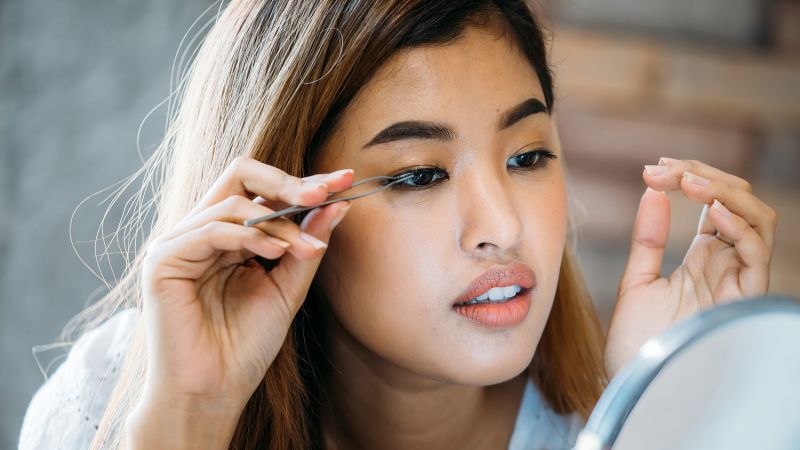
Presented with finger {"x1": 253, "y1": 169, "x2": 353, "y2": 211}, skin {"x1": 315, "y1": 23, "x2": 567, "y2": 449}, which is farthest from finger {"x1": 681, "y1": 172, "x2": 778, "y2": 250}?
finger {"x1": 253, "y1": 169, "x2": 353, "y2": 211}

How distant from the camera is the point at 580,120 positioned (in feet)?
7.21

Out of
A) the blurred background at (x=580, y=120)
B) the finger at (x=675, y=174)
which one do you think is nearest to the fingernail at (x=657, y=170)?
the finger at (x=675, y=174)

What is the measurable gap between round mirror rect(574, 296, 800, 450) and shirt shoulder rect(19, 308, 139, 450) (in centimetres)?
78

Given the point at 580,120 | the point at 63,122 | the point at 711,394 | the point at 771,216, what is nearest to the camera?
the point at 711,394

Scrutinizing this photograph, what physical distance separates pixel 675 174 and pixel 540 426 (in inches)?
15.1

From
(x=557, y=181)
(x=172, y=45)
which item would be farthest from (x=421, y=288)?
(x=172, y=45)

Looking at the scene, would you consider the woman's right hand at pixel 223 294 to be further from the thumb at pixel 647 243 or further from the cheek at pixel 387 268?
the thumb at pixel 647 243

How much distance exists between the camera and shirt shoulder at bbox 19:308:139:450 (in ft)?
3.48

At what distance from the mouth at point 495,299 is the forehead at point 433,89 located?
16 cm

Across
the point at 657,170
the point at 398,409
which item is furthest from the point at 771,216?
the point at 398,409

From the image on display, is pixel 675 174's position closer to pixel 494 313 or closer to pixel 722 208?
pixel 722 208

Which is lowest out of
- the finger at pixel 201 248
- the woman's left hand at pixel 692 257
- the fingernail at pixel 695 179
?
the woman's left hand at pixel 692 257

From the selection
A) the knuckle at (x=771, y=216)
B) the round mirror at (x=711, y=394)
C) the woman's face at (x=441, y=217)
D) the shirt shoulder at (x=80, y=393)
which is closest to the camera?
the round mirror at (x=711, y=394)

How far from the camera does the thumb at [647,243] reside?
994mm
